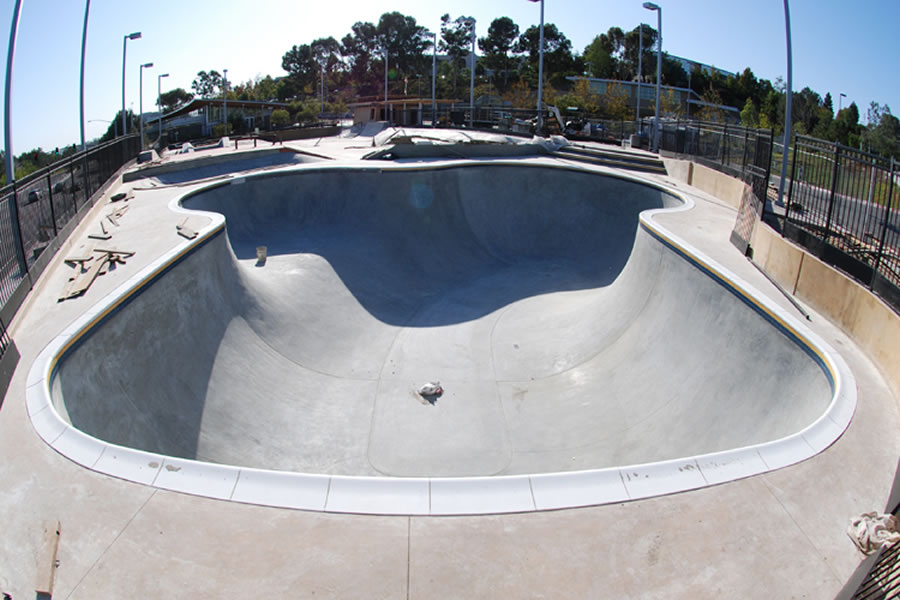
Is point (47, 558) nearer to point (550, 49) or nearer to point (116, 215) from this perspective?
point (116, 215)

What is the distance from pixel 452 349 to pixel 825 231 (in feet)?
22.2

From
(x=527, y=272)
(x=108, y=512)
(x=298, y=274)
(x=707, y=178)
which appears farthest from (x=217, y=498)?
(x=707, y=178)

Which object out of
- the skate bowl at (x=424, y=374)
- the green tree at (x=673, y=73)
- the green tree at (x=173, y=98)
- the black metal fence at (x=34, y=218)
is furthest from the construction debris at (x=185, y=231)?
the green tree at (x=173, y=98)

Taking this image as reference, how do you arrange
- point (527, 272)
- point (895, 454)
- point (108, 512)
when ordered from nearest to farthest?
point (108, 512)
point (895, 454)
point (527, 272)

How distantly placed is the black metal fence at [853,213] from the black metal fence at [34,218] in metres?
10.2

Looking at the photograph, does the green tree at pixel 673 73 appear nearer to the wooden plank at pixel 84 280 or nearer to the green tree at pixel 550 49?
the green tree at pixel 550 49

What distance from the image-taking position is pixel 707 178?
18125mm

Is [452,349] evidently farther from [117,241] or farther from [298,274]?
[117,241]

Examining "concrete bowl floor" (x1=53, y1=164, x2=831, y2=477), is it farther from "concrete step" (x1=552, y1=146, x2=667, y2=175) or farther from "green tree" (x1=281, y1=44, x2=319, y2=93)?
"green tree" (x1=281, y1=44, x2=319, y2=93)

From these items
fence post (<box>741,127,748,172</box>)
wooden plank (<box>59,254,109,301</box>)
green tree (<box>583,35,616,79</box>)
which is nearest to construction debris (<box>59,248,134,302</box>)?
wooden plank (<box>59,254,109,301</box>)

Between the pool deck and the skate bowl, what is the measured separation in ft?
0.58

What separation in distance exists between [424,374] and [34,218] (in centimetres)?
729

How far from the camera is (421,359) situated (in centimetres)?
1148

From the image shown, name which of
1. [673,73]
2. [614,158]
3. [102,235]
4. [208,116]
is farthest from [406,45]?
[102,235]
